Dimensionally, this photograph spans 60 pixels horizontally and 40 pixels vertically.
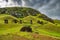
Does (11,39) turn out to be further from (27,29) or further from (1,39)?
(27,29)

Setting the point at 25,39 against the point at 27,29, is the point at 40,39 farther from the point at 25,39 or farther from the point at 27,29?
the point at 27,29

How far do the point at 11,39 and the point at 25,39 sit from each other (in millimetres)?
3118

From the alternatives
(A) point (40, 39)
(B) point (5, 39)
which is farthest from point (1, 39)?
(A) point (40, 39)

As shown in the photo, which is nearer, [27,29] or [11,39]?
[11,39]

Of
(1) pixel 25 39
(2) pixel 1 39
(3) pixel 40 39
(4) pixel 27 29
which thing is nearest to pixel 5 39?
(2) pixel 1 39

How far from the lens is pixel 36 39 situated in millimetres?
41219

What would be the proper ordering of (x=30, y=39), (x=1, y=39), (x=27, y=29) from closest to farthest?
(x=1, y=39)
(x=30, y=39)
(x=27, y=29)

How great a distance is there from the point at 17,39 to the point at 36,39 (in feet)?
13.9

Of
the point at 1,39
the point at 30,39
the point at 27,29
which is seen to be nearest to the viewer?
the point at 1,39

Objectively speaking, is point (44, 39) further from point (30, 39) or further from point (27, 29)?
point (27, 29)

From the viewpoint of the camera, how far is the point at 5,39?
125 feet

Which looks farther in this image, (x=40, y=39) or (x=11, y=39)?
(x=40, y=39)

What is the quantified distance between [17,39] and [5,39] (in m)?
2.18

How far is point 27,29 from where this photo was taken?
6525cm
